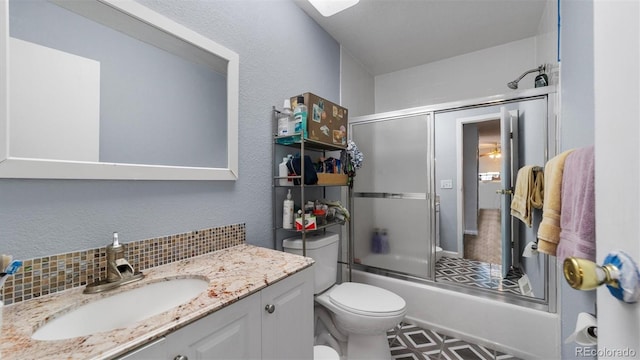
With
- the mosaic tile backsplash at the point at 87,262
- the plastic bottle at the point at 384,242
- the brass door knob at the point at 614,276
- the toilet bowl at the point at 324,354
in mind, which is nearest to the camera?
the brass door knob at the point at 614,276

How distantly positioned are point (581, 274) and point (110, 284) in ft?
3.92

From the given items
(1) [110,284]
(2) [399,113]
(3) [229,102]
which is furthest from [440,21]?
(1) [110,284]

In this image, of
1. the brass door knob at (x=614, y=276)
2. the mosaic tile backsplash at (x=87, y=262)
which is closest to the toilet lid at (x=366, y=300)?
the mosaic tile backsplash at (x=87, y=262)

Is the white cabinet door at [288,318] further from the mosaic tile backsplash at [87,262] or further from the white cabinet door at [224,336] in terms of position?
the mosaic tile backsplash at [87,262]

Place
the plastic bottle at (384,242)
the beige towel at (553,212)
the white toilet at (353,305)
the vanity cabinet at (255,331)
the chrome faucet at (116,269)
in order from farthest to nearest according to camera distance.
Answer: the plastic bottle at (384,242) < the white toilet at (353,305) < the beige towel at (553,212) < the chrome faucet at (116,269) < the vanity cabinet at (255,331)

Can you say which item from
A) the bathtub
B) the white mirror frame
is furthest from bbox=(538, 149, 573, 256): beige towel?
the white mirror frame

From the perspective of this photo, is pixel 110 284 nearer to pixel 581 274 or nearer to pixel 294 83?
pixel 581 274

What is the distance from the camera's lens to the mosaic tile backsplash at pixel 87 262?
744 mm

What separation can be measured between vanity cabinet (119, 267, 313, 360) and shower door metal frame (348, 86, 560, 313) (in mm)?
1242

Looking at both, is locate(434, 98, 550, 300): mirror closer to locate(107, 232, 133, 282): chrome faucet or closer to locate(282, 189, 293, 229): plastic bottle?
locate(282, 189, 293, 229): plastic bottle

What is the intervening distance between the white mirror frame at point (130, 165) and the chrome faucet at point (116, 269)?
0.24 meters

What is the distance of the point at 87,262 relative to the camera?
87 centimetres

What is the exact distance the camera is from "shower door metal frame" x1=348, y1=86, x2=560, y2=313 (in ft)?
5.19

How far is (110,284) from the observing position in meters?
0.85
